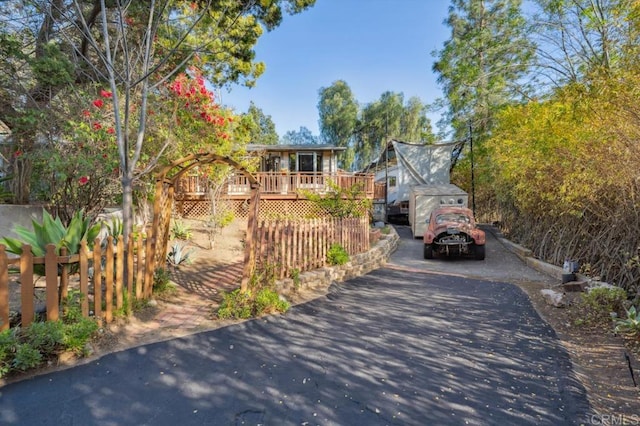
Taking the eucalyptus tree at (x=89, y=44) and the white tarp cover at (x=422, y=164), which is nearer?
the eucalyptus tree at (x=89, y=44)

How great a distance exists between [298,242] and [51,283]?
372cm

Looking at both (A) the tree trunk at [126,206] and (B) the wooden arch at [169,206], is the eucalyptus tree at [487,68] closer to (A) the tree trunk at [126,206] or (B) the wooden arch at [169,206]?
(B) the wooden arch at [169,206]

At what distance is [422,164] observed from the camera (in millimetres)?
18641

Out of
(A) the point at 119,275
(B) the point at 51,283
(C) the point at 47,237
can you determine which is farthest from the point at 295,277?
(C) the point at 47,237

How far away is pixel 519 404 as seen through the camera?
2.68 meters

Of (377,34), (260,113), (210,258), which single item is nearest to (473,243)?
(210,258)

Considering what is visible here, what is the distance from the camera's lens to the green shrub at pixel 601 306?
459 cm

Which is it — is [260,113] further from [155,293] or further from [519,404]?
[519,404]

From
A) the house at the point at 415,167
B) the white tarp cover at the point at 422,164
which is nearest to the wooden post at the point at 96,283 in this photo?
the house at the point at 415,167

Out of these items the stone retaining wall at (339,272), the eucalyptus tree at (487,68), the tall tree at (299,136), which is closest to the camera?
the stone retaining wall at (339,272)

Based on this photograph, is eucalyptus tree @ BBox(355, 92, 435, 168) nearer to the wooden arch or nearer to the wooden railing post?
the wooden arch

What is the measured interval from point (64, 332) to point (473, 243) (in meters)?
9.56

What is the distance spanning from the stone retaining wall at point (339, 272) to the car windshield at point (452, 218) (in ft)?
6.14

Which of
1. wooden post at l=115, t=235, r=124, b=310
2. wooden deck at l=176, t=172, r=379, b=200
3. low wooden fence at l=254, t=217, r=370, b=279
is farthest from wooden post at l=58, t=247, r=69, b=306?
wooden deck at l=176, t=172, r=379, b=200
